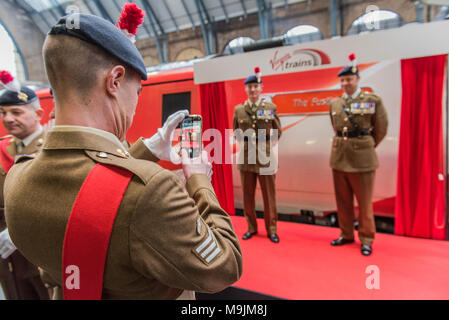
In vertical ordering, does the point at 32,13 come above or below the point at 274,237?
above

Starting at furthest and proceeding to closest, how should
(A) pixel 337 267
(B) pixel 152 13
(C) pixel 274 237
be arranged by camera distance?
(C) pixel 274 237 < (A) pixel 337 267 < (B) pixel 152 13

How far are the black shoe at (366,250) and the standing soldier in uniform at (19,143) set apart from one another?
267 cm

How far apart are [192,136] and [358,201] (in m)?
2.44

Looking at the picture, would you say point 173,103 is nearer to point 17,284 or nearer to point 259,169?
point 17,284

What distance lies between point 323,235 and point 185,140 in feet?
8.98

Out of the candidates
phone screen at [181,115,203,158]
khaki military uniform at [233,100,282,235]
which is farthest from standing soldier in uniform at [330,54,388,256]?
phone screen at [181,115,203,158]

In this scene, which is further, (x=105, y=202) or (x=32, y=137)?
(x=32, y=137)

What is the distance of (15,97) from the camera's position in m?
1.64

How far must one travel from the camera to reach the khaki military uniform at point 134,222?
0.49m

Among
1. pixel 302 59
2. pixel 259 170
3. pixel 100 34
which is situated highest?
pixel 302 59

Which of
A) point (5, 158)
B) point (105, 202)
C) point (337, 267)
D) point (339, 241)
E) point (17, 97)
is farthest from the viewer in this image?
point (339, 241)

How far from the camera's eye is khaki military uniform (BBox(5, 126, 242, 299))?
49 cm

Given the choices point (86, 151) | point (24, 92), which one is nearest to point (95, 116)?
point (86, 151)

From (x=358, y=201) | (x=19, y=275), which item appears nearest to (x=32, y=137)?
(x=19, y=275)
